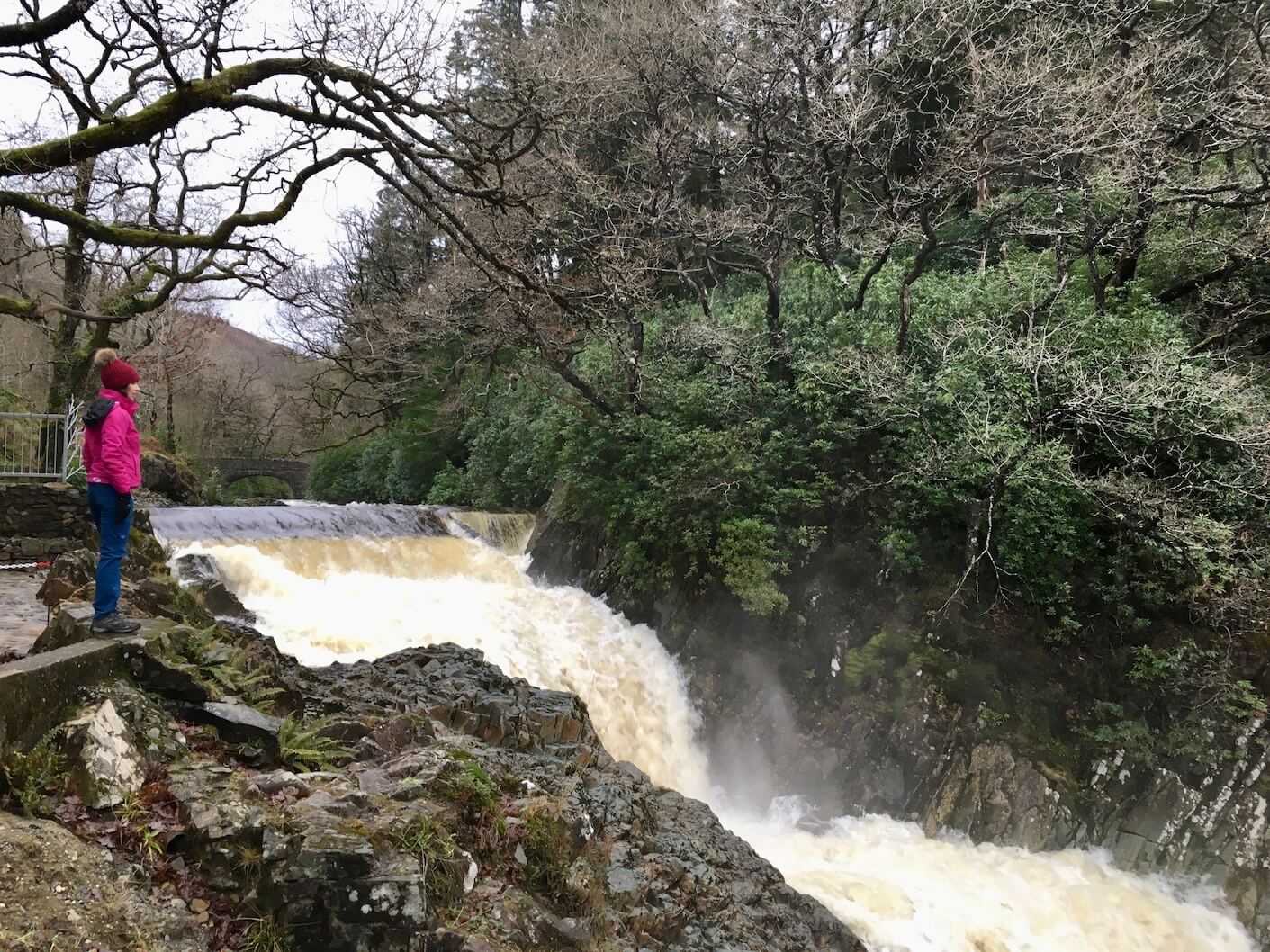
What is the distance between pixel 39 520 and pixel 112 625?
7.09 metres

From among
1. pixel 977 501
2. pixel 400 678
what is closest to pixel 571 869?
pixel 400 678

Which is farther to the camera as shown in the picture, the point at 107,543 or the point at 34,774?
the point at 107,543

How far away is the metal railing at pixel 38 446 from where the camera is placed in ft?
30.1

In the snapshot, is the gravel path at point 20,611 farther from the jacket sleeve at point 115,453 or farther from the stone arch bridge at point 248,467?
the stone arch bridge at point 248,467

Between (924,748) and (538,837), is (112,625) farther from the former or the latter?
(924,748)

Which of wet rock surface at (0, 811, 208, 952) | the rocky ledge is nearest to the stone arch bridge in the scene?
the rocky ledge

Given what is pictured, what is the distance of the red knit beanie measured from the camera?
4180 mm

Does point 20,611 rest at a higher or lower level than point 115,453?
lower

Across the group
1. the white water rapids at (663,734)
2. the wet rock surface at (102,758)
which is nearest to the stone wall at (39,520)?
the white water rapids at (663,734)

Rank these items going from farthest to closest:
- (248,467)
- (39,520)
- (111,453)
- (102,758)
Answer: (248,467) < (39,520) < (111,453) < (102,758)

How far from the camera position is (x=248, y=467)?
85.4 feet

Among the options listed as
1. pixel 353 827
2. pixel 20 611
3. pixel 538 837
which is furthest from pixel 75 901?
pixel 20 611

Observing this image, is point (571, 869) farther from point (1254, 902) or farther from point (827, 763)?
point (1254, 902)

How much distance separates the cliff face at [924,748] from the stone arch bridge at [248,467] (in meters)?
20.9
